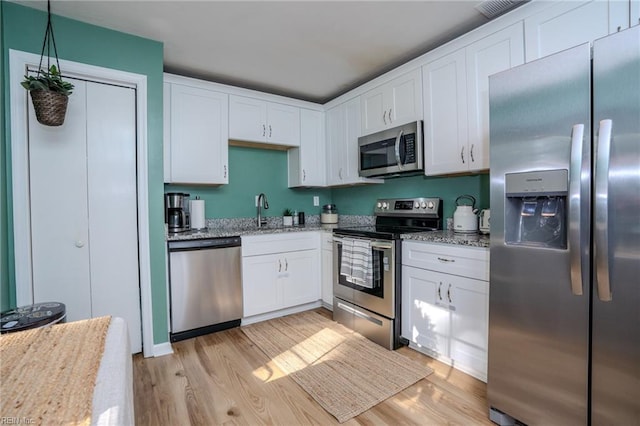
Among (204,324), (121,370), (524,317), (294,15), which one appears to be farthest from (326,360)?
(294,15)

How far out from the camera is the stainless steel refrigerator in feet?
3.97

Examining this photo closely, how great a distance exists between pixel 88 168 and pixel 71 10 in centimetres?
103

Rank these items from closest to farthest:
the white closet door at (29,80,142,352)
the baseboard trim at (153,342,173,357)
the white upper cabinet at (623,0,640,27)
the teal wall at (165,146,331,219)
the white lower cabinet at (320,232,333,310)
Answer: the white upper cabinet at (623,0,640,27), the white closet door at (29,80,142,352), the baseboard trim at (153,342,173,357), the white lower cabinet at (320,232,333,310), the teal wall at (165,146,331,219)

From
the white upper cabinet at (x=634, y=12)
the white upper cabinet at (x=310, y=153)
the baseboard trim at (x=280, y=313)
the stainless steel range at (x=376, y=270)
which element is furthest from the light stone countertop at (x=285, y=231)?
the white upper cabinet at (x=634, y=12)

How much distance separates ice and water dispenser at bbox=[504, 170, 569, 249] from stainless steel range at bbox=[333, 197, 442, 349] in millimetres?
960

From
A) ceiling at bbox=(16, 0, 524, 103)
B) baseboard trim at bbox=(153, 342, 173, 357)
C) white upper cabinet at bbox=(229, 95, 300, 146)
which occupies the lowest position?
baseboard trim at bbox=(153, 342, 173, 357)

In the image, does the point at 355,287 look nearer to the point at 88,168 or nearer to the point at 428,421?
the point at 428,421

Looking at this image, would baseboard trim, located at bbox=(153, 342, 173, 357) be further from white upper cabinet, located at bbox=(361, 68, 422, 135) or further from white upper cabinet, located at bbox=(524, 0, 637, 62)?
white upper cabinet, located at bbox=(524, 0, 637, 62)

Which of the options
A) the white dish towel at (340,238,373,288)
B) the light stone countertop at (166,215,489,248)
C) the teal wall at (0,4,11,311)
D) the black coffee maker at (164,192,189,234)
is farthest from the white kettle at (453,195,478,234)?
the teal wall at (0,4,11,311)

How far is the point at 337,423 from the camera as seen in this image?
1652mm

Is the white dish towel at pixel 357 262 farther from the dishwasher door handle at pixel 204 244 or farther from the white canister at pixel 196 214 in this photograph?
the white canister at pixel 196 214

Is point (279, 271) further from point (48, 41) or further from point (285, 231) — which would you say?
point (48, 41)

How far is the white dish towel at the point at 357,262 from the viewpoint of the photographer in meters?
2.59

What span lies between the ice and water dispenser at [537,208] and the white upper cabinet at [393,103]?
130cm
